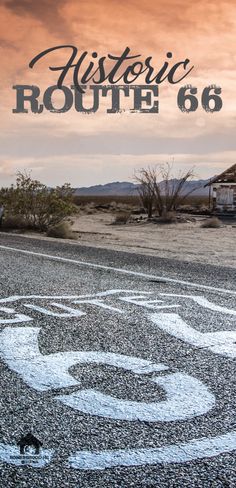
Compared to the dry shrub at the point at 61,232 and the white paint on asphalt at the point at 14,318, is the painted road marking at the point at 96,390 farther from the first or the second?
the dry shrub at the point at 61,232

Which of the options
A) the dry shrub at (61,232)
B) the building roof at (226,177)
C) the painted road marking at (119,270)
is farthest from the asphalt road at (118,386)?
the building roof at (226,177)

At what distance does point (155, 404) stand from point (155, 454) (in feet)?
2.01

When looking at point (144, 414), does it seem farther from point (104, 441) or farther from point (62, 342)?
point (62, 342)

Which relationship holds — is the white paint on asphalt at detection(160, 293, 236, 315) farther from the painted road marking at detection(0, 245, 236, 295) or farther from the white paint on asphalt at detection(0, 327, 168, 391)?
the white paint on asphalt at detection(0, 327, 168, 391)

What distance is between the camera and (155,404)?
337 cm

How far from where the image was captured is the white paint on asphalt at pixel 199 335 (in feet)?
14.9

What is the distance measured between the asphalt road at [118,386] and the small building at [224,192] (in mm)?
32211

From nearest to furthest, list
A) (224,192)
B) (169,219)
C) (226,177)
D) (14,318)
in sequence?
(14,318) → (169,219) → (224,192) → (226,177)

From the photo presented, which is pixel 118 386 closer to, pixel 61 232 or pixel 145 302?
pixel 145 302

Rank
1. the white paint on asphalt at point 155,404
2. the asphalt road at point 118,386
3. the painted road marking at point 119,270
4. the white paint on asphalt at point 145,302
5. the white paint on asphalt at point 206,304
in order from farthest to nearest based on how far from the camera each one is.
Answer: the painted road marking at point 119,270 < the white paint on asphalt at point 145,302 < the white paint on asphalt at point 206,304 < the white paint on asphalt at point 155,404 < the asphalt road at point 118,386

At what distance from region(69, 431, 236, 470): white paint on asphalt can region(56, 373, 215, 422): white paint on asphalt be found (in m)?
0.32

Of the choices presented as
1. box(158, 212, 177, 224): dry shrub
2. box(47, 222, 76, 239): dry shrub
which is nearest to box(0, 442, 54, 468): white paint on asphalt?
box(47, 222, 76, 239): dry shrub

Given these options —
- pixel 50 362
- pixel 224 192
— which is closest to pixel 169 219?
pixel 224 192

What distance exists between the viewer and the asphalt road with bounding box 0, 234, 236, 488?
104 inches
